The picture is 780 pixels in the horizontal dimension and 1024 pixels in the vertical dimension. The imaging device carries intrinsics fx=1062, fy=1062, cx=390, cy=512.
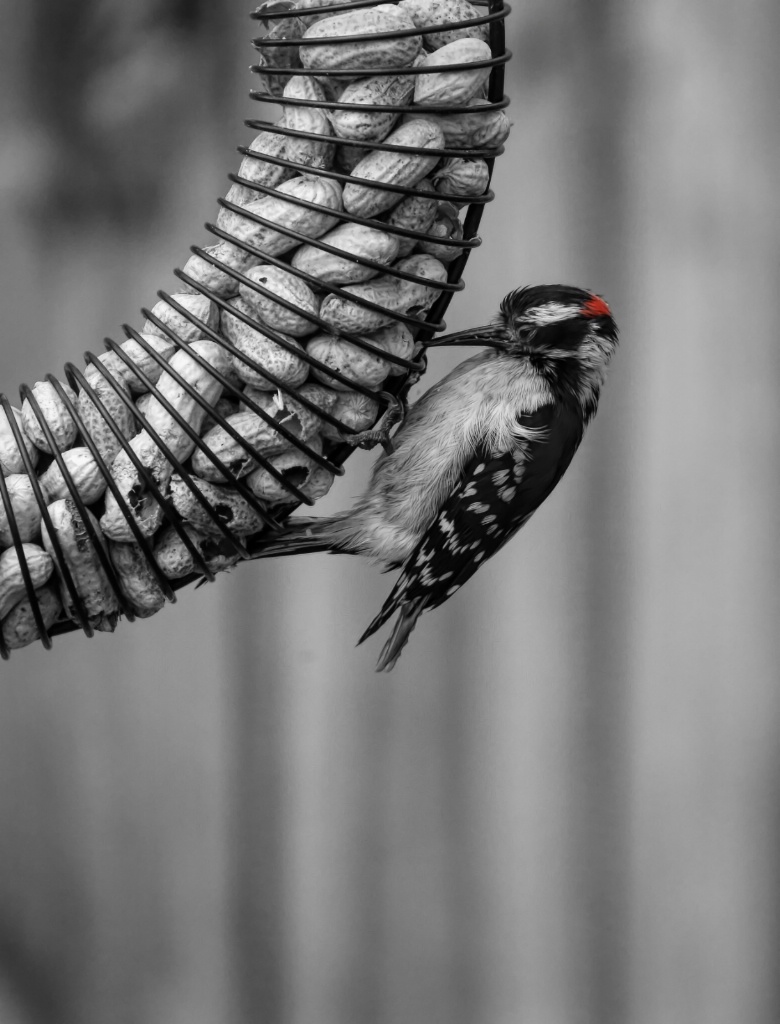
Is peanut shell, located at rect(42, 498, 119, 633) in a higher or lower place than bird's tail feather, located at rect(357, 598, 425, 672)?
higher

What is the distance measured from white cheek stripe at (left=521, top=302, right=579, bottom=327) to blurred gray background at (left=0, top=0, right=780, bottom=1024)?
43 centimetres

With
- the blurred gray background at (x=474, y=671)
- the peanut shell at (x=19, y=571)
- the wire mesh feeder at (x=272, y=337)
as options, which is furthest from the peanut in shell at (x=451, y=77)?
the blurred gray background at (x=474, y=671)

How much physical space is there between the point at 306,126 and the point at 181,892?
1113 millimetres

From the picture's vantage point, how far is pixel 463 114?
2.16 feet

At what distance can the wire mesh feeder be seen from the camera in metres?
0.62

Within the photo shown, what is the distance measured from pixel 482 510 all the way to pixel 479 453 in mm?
56

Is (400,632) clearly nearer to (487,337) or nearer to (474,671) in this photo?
(487,337)

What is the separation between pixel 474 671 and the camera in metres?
1.37

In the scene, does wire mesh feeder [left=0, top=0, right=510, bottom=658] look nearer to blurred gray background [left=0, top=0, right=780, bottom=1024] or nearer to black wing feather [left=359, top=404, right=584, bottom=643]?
black wing feather [left=359, top=404, right=584, bottom=643]

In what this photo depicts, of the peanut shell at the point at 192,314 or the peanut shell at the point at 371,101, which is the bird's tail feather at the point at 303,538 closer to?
the peanut shell at the point at 192,314

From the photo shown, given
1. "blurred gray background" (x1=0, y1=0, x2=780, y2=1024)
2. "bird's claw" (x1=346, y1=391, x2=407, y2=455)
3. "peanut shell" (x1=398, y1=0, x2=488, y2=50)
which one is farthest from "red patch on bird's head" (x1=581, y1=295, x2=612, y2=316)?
"blurred gray background" (x1=0, y1=0, x2=780, y2=1024)

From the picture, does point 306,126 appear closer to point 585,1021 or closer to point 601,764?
point 601,764

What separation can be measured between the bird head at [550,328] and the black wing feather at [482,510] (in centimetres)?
5

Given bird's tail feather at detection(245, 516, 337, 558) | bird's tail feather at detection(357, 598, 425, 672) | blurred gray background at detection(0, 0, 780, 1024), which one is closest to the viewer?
bird's tail feather at detection(245, 516, 337, 558)
